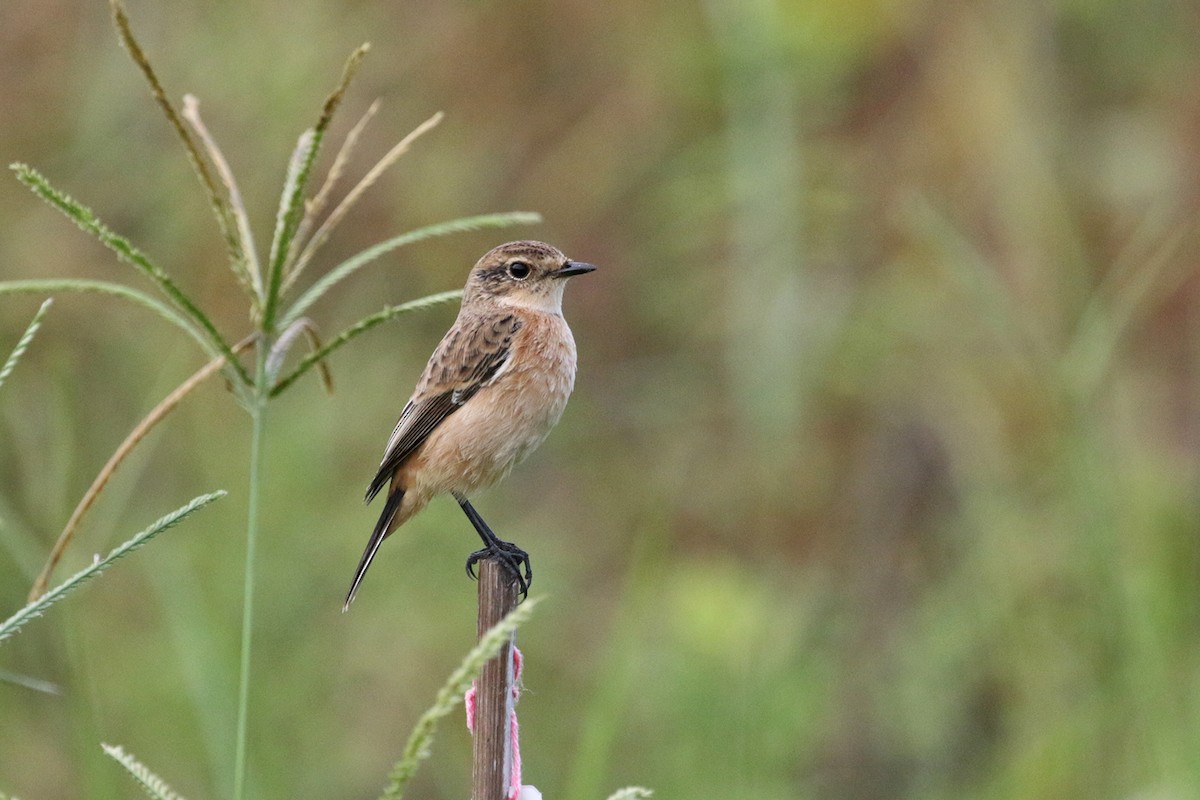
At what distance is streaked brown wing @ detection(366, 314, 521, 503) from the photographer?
3506 millimetres

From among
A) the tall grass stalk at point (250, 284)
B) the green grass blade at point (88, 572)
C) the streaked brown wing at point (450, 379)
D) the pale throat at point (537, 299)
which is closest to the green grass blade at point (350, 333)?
the tall grass stalk at point (250, 284)

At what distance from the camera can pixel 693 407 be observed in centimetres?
720

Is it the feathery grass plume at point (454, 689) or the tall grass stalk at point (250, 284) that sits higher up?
the tall grass stalk at point (250, 284)

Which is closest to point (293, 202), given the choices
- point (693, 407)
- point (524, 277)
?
point (524, 277)

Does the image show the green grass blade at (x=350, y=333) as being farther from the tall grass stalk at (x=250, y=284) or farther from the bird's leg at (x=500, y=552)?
the bird's leg at (x=500, y=552)

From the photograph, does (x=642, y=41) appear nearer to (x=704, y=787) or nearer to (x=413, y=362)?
(x=413, y=362)

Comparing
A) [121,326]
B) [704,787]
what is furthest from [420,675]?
[121,326]

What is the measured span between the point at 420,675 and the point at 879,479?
2770 millimetres

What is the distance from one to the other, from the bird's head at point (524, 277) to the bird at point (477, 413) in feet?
0.33

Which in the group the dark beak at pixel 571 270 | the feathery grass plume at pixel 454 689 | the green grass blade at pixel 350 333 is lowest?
the feathery grass plume at pixel 454 689

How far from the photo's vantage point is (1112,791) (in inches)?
186

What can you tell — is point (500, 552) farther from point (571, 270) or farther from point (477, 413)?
point (571, 270)

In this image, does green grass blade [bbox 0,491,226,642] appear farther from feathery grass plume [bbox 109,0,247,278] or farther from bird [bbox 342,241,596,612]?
bird [bbox 342,241,596,612]

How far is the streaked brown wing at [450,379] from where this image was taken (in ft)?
11.5
